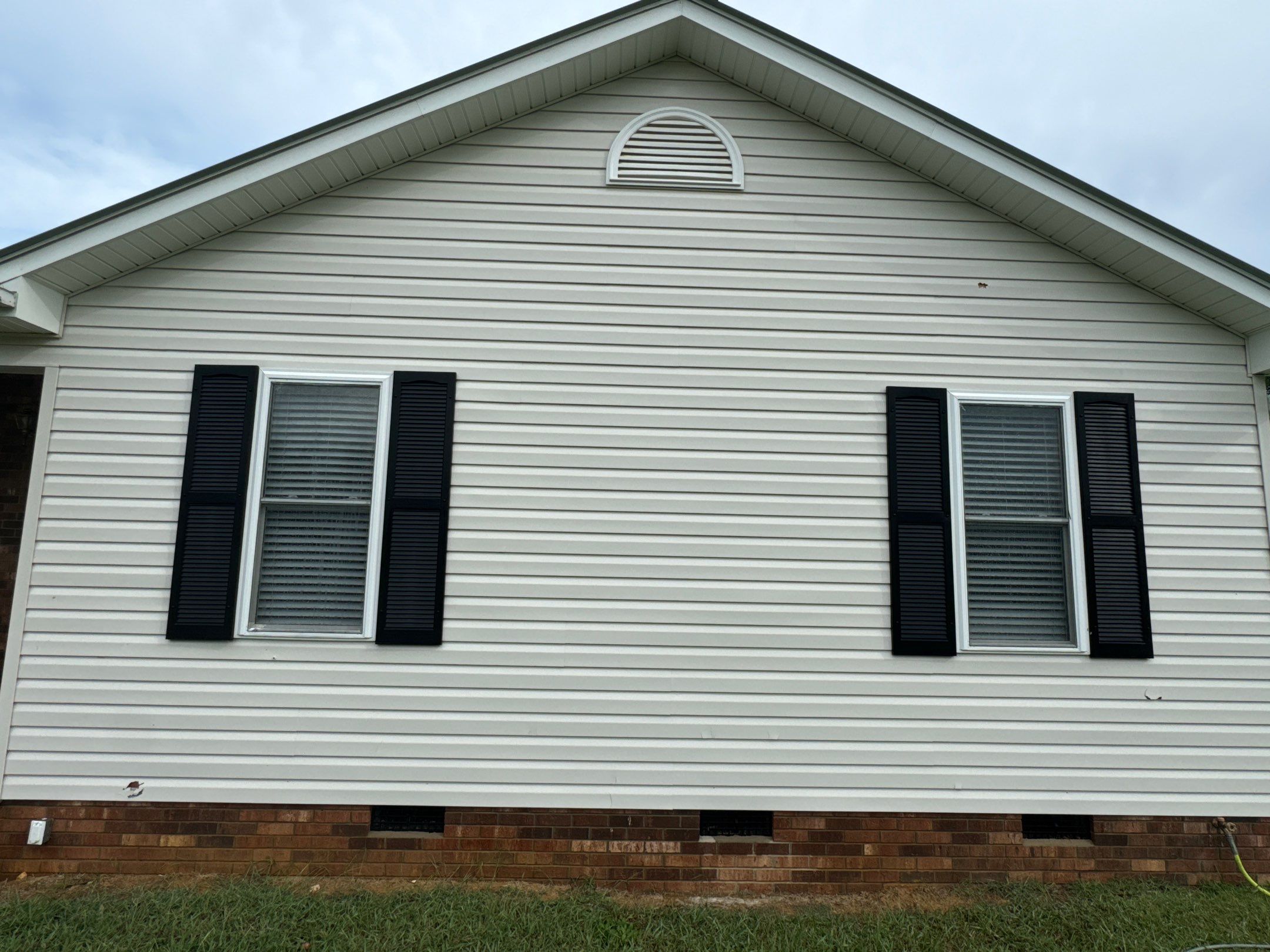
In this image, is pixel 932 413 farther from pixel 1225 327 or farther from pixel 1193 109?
pixel 1193 109

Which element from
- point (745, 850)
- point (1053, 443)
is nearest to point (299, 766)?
point (745, 850)

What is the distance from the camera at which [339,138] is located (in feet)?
14.4

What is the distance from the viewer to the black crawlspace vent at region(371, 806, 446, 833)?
14.0ft

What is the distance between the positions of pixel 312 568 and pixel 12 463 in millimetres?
2584

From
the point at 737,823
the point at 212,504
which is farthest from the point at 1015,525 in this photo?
the point at 212,504

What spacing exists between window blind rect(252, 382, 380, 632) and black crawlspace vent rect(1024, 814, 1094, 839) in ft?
13.9

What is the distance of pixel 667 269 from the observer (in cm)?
468

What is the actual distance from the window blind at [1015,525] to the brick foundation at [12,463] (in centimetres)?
629

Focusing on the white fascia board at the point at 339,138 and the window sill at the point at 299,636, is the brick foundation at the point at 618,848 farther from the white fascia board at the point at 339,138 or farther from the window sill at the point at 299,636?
the white fascia board at the point at 339,138

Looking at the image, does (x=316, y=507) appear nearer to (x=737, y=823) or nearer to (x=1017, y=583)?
(x=737, y=823)

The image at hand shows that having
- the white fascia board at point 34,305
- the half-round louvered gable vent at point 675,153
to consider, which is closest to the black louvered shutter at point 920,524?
the half-round louvered gable vent at point 675,153

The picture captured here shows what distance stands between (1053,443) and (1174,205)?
34731mm

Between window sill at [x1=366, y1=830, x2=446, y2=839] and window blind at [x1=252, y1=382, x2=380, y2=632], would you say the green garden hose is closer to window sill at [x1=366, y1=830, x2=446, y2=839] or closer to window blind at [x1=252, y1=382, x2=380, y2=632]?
window sill at [x1=366, y1=830, x2=446, y2=839]

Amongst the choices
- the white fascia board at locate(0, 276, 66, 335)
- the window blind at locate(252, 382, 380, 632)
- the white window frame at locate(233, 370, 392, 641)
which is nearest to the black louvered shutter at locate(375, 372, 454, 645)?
the white window frame at locate(233, 370, 392, 641)
